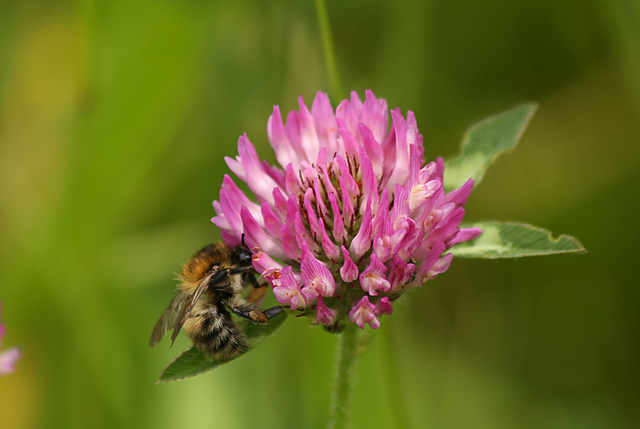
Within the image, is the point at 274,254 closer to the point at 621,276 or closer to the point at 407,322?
the point at 407,322

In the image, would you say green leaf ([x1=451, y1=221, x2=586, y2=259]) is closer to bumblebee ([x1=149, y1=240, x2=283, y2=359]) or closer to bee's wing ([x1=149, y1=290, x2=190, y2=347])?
bumblebee ([x1=149, y1=240, x2=283, y2=359])

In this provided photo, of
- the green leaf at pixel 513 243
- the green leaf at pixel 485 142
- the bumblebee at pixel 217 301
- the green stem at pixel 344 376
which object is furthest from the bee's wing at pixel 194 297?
the green leaf at pixel 485 142

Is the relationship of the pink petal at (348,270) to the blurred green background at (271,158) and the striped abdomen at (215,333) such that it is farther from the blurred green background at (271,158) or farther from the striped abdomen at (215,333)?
the blurred green background at (271,158)

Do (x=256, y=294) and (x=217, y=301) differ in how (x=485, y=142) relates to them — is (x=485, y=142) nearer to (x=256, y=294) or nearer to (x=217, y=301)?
(x=256, y=294)

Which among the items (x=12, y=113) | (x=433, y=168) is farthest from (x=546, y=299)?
(x=12, y=113)

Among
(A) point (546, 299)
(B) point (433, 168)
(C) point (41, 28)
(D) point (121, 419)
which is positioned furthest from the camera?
(C) point (41, 28)

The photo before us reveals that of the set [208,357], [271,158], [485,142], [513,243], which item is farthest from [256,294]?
[271,158]

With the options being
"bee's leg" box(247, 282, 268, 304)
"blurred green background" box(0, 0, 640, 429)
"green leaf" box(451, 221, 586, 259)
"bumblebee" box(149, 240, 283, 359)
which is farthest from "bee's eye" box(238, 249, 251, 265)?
"blurred green background" box(0, 0, 640, 429)
